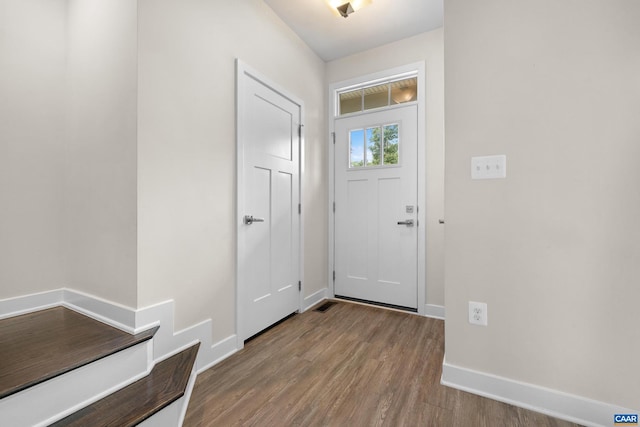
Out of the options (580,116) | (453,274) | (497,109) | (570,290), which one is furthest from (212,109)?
(570,290)

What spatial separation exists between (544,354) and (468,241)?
2.16ft

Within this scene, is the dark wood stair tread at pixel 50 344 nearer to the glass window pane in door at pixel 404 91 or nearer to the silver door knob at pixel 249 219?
the silver door knob at pixel 249 219

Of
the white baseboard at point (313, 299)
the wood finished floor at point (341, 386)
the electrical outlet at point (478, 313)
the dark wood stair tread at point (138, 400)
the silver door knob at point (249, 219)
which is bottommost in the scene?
the wood finished floor at point (341, 386)

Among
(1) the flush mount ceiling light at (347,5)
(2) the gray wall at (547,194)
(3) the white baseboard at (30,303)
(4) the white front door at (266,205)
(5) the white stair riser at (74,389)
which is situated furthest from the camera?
(1) the flush mount ceiling light at (347,5)

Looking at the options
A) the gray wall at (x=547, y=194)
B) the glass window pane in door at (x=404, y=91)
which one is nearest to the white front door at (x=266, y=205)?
the glass window pane in door at (x=404, y=91)

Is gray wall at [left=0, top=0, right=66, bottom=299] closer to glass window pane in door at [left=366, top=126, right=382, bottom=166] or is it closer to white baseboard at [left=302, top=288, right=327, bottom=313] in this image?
white baseboard at [left=302, top=288, right=327, bottom=313]

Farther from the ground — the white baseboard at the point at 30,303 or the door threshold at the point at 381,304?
the white baseboard at the point at 30,303

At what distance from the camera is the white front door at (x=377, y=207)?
9.18 ft

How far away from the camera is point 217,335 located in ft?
6.16

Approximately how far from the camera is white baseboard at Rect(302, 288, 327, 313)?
2.84 metres

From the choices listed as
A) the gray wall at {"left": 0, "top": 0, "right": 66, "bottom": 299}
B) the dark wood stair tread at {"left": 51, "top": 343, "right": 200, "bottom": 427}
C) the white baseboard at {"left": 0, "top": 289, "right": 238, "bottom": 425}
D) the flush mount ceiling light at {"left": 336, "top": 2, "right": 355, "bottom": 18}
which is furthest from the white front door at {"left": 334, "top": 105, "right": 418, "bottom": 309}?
the gray wall at {"left": 0, "top": 0, "right": 66, "bottom": 299}

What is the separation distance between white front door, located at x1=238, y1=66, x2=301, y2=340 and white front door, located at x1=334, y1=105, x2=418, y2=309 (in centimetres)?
62

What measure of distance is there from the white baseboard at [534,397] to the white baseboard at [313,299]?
147 centimetres

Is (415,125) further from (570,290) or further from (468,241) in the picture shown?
(570,290)
